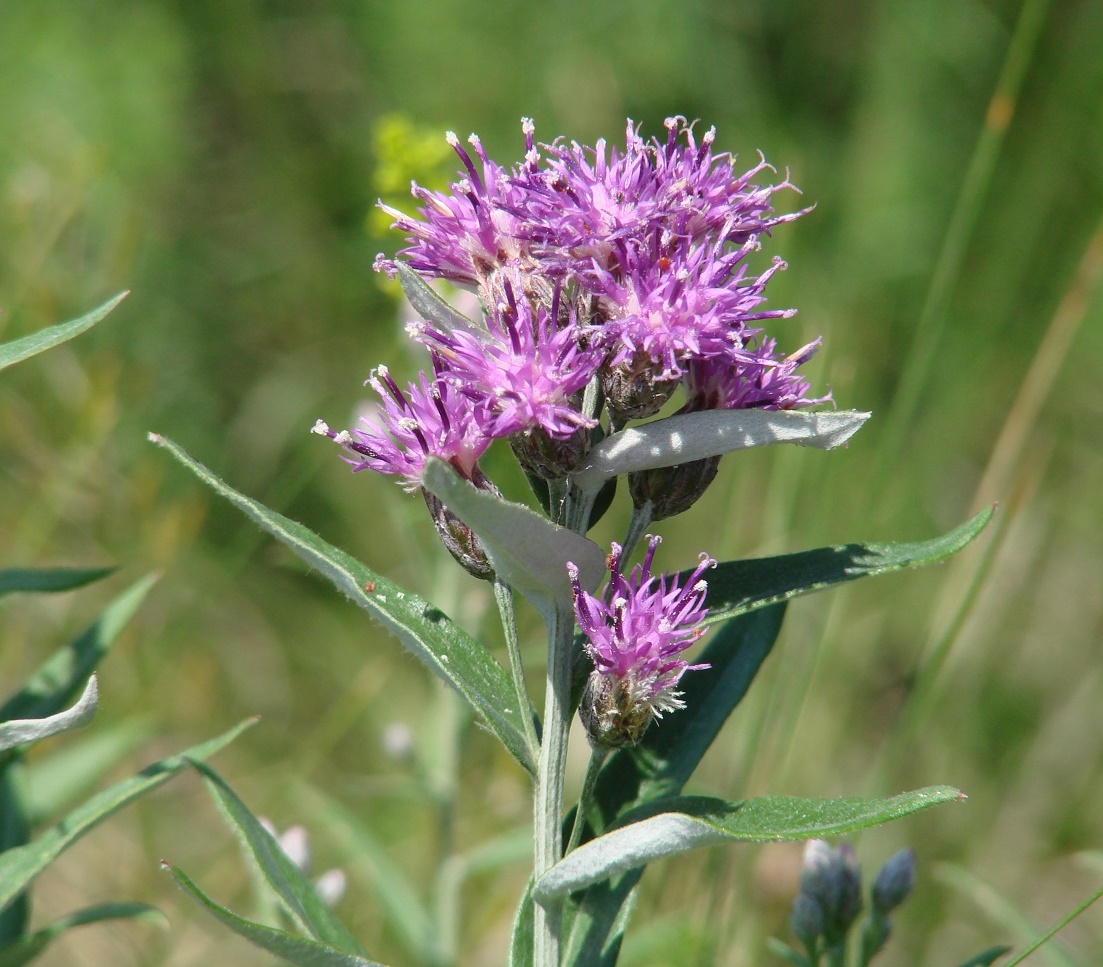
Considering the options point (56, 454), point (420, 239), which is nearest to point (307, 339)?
point (56, 454)

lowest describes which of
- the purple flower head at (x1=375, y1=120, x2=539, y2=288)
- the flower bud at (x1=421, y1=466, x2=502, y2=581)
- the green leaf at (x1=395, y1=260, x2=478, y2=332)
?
the flower bud at (x1=421, y1=466, x2=502, y2=581)

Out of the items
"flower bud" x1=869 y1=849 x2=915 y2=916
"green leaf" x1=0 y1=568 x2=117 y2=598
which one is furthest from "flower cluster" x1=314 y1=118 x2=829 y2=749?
"flower bud" x1=869 y1=849 x2=915 y2=916

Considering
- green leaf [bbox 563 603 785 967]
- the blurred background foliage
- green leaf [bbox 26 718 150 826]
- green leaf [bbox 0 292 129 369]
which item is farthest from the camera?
the blurred background foliage

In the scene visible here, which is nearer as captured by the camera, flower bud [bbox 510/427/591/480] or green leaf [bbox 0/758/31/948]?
flower bud [bbox 510/427/591/480]

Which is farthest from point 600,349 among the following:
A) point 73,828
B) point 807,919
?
point 807,919

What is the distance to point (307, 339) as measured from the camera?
4750 millimetres

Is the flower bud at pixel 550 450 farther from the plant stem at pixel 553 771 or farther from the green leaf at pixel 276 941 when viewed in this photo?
the green leaf at pixel 276 941

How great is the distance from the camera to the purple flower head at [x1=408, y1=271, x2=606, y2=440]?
1.45 meters

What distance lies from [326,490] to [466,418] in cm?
307

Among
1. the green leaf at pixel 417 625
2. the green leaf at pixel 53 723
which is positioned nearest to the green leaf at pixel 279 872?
the green leaf at pixel 53 723

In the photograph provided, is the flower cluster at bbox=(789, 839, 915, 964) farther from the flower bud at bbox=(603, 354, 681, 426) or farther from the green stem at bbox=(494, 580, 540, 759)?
the flower bud at bbox=(603, 354, 681, 426)

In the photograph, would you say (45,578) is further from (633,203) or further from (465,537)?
(633,203)

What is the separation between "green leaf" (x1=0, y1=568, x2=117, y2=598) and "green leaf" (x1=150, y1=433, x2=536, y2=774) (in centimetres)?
43

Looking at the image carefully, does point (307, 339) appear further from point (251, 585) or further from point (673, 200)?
point (673, 200)
